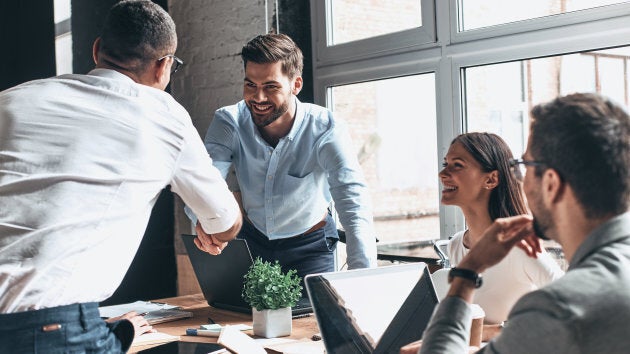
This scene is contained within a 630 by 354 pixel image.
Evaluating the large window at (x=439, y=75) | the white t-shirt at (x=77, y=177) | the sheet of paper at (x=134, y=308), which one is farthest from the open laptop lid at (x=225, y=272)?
the large window at (x=439, y=75)

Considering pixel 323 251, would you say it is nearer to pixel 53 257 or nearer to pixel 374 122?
pixel 374 122

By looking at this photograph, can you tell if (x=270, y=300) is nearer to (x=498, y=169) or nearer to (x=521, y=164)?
(x=498, y=169)

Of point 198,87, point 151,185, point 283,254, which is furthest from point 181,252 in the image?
point 151,185

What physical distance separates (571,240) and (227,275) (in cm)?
152

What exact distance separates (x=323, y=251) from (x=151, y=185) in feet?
4.29

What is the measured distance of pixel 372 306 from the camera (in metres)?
1.82

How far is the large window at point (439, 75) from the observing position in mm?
3021

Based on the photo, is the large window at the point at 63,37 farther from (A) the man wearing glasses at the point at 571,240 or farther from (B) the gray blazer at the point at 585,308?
(B) the gray blazer at the point at 585,308

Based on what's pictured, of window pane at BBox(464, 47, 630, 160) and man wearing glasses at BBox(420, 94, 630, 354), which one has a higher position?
window pane at BBox(464, 47, 630, 160)

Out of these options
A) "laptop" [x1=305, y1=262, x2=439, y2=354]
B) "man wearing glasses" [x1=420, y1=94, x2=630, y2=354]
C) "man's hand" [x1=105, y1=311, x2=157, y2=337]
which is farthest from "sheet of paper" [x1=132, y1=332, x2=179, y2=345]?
"man wearing glasses" [x1=420, y1=94, x2=630, y2=354]

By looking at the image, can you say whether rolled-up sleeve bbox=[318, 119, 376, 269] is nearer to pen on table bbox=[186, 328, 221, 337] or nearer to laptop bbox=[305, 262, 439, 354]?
pen on table bbox=[186, 328, 221, 337]

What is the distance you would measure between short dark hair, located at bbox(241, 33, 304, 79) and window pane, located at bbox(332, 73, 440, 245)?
0.85 meters

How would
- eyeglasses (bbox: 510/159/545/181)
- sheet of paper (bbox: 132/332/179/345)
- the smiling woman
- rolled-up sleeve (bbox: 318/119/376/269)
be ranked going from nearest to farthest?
eyeglasses (bbox: 510/159/545/181) → sheet of paper (bbox: 132/332/179/345) → the smiling woman → rolled-up sleeve (bbox: 318/119/376/269)

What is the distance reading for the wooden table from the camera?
2256mm
